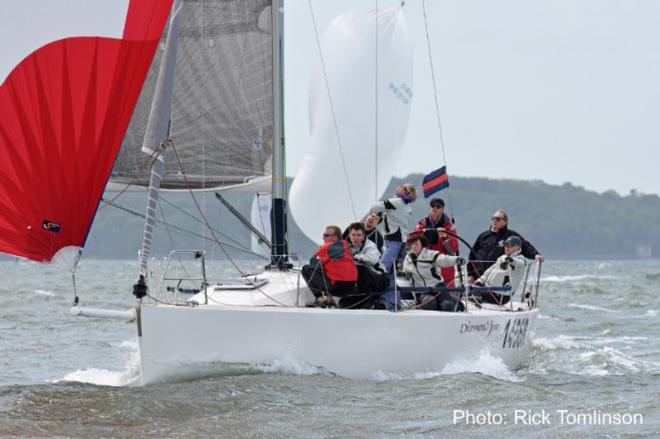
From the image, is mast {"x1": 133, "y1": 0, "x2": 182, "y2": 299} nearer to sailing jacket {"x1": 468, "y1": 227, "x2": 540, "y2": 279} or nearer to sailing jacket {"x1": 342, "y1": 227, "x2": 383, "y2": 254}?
sailing jacket {"x1": 342, "y1": 227, "x2": 383, "y2": 254}

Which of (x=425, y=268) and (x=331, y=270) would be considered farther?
(x=425, y=268)

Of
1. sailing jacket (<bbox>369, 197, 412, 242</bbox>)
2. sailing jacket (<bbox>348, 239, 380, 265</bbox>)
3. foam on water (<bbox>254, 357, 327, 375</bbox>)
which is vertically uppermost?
sailing jacket (<bbox>369, 197, 412, 242</bbox>)

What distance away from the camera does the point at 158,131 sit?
8.48 metres

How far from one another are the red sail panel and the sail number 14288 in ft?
12.4

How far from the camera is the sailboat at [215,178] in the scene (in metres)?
8.17

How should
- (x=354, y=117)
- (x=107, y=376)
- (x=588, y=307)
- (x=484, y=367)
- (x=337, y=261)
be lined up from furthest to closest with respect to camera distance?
(x=588, y=307)
(x=354, y=117)
(x=107, y=376)
(x=484, y=367)
(x=337, y=261)

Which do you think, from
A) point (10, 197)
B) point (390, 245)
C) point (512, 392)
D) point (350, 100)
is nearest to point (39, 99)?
point (10, 197)

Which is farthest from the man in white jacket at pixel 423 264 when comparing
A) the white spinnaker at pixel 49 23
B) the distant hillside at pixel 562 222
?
the distant hillside at pixel 562 222

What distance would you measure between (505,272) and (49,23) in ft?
14.6

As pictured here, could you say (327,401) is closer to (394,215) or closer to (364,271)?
(364,271)

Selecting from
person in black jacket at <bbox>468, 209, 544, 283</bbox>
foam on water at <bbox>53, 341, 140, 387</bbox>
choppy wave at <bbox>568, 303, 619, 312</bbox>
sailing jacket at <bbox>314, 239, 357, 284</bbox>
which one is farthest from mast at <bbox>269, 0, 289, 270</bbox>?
choppy wave at <bbox>568, 303, 619, 312</bbox>

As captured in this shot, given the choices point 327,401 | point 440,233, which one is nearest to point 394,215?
point 440,233

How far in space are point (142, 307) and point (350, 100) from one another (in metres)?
5.57

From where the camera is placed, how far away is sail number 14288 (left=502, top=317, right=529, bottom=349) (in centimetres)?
1023
